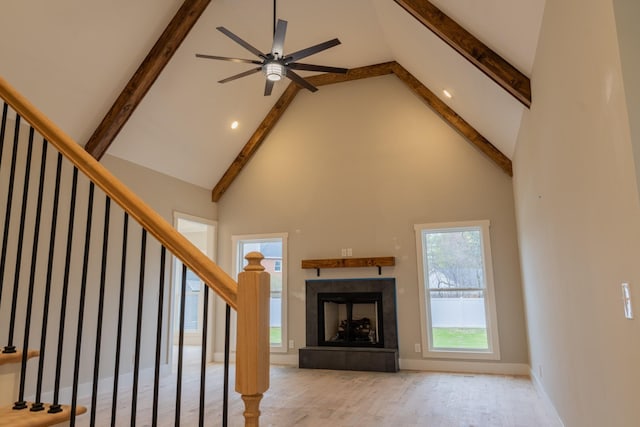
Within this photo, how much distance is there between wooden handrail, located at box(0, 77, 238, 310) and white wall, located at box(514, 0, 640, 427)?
1.48m

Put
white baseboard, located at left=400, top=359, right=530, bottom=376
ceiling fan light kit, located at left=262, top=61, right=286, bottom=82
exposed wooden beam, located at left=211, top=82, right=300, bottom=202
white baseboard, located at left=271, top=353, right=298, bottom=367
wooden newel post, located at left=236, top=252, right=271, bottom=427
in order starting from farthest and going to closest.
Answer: exposed wooden beam, located at left=211, top=82, right=300, bottom=202 < white baseboard, located at left=271, top=353, right=298, bottom=367 < white baseboard, located at left=400, top=359, right=530, bottom=376 < ceiling fan light kit, located at left=262, top=61, right=286, bottom=82 < wooden newel post, located at left=236, top=252, right=271, bottom=427

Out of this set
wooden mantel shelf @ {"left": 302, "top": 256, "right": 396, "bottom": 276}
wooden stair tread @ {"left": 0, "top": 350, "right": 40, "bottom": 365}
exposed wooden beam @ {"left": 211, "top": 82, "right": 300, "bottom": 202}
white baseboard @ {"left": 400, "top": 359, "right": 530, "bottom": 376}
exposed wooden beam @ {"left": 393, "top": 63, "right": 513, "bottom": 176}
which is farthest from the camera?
exposed wooden beam @ {"left": 211, "top": 82, "right": 300, "bottom": 202}

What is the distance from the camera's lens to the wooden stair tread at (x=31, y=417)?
1.52 meters

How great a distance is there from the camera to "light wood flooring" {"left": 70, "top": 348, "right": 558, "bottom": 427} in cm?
373

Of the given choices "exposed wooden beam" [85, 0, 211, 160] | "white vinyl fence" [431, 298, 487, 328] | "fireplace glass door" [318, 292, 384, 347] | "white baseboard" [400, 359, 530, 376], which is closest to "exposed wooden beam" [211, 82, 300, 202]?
"exposed wooden beam" [85, 0, 211, 160]

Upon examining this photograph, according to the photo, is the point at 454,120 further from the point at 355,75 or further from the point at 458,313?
the point at 458,313

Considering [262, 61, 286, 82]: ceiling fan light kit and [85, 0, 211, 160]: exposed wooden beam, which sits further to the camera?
[85, 0, 211, 160]: exposed wooden beam

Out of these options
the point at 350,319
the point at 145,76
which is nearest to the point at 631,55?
the point at 145,76

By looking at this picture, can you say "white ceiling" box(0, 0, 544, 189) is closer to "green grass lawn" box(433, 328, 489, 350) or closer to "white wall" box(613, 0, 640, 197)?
"white wall" box(613, 0, 640, 197)

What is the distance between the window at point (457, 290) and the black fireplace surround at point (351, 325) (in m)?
0.53

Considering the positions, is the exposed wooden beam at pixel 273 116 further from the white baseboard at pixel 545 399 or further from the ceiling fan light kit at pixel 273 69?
the white baseboard at pixel 545 399

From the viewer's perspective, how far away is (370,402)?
14.1 ft

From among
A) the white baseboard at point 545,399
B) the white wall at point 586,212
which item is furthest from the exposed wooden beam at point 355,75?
the white baseboard at point 545,399

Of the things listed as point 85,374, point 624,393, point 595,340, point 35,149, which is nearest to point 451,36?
point 595,340
